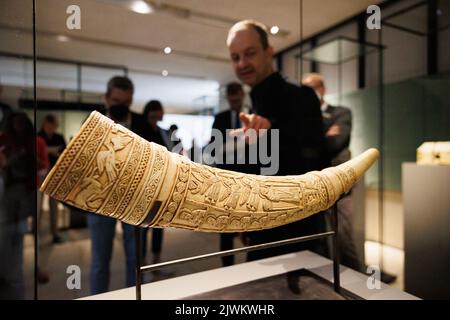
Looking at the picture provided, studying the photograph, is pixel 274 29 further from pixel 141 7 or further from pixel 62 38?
pixel 62 38

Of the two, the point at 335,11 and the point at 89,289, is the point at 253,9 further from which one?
the point at 89,289

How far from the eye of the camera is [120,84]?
1170 millimetres

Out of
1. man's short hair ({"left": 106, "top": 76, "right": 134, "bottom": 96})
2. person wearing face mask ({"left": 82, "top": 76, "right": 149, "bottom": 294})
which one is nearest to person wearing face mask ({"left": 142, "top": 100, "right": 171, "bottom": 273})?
man's short hair ({"left": 106, "top": 76, "right": 134, "bottom": 96})

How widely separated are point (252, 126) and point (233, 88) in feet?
0.81

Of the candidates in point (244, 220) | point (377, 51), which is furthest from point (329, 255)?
point (377, 51)

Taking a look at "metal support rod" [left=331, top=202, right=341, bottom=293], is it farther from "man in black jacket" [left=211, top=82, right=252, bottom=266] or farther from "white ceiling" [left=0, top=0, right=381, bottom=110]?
"white ceiling" [left=0, top=0, right=381, bottom=110]

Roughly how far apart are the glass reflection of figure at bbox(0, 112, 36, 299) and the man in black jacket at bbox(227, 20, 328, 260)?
1.28 m

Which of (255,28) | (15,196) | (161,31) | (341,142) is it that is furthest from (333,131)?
(15,196)

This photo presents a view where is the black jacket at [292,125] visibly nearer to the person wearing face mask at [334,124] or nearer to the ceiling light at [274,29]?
the person wearing face mask at [334,124]

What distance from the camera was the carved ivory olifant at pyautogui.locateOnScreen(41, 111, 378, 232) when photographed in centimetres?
58

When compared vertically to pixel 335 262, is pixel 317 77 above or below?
above

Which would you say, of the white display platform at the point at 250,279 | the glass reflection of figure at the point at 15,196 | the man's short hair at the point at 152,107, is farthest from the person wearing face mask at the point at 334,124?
the glass reflection of figure at the point at 15,196

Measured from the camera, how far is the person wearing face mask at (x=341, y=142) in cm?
136

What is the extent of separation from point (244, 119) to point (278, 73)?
0.35m
